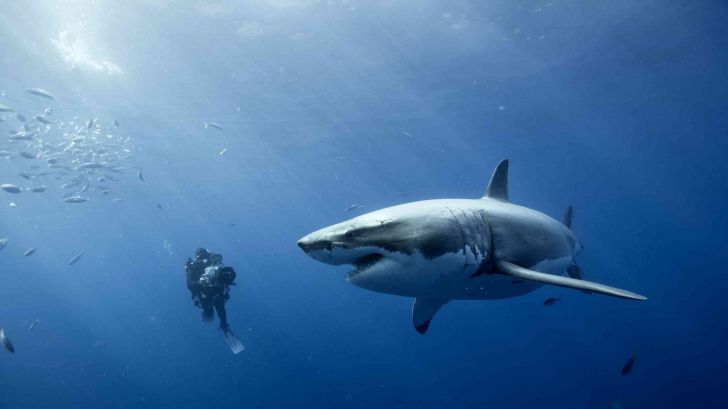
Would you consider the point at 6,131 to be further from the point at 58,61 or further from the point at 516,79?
the point at 516,79

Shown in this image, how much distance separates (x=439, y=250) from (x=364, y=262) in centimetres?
55

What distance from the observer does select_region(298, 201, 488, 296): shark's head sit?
108 inches

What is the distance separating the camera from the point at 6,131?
73.6ft

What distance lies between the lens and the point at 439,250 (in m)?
2.98

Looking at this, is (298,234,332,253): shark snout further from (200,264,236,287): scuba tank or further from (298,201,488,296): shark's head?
(200,264,236,287): scuba tank

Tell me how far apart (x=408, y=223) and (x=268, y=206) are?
60149 mm

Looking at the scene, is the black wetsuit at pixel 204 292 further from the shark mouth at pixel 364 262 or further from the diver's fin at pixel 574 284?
the diver's fin at pixel 574 284

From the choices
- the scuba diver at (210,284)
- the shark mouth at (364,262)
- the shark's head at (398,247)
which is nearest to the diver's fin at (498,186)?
the shark's head at (398,247)

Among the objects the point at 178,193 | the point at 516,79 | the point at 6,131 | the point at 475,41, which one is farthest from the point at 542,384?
the point at 178,193

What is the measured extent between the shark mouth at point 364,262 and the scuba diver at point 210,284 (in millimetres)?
7767

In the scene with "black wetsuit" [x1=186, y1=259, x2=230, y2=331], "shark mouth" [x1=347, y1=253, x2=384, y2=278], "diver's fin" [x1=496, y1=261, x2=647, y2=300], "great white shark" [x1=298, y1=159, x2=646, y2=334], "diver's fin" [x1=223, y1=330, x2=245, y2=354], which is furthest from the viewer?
"black wetsuit" [x1=186, y1=259, x2=230, y2=331]

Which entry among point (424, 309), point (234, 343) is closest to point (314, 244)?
point (424, 309)

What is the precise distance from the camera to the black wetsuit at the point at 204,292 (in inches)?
405

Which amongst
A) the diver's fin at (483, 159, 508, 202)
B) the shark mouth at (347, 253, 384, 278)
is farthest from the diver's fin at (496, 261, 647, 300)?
the diver's fin at (483, 159, 508, 202)
